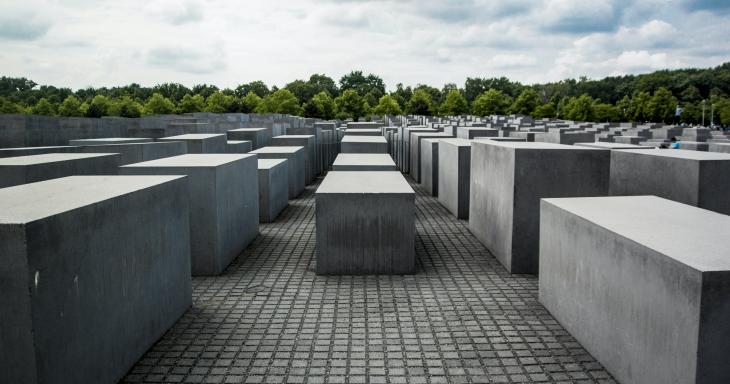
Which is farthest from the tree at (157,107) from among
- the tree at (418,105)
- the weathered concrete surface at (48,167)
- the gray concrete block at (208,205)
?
the gray concrete block at (208,205)

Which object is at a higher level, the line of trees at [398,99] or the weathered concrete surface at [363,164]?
the line of trees at [398,99]

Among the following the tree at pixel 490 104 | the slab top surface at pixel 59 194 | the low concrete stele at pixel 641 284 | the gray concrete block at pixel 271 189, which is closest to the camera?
the low concrete stele at pixel 641 284

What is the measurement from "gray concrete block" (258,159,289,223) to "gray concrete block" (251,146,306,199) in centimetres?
116

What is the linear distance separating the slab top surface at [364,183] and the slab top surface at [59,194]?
2.89 meters

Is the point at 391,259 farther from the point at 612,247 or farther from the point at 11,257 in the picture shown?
the point at 11,257

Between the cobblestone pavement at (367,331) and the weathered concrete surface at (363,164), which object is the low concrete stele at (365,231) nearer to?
the cobblestone pavement at (367,331)

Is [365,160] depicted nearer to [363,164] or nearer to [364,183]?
[363,164]

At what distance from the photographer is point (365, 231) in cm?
844

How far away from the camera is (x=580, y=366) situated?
17.6 ft

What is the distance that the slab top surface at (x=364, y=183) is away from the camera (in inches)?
340

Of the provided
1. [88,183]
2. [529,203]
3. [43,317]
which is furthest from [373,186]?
[43,317]

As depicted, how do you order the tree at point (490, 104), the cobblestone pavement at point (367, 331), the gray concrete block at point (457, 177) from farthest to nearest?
the tree at point (490, 104) → the gray concrete block at point (457, 177) → the cobblestone pavement at point (367, 331)

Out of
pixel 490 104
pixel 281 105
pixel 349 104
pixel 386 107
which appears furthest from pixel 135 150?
pixel 490 104

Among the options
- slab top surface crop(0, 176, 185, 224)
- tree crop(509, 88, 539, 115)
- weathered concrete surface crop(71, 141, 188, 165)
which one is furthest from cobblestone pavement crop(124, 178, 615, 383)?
tree crop(509, 88, 539, 115)
